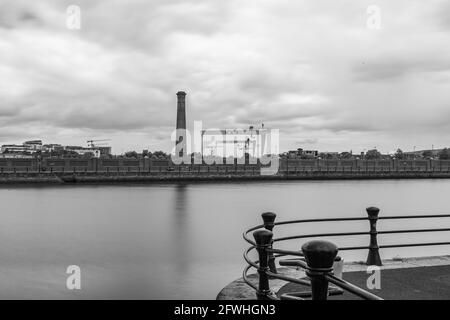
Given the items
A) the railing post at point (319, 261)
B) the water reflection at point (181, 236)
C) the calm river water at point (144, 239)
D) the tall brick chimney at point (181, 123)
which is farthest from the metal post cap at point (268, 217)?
the tall brick chimney at point (181, 123)

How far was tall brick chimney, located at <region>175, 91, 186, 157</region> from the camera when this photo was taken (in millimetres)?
100250

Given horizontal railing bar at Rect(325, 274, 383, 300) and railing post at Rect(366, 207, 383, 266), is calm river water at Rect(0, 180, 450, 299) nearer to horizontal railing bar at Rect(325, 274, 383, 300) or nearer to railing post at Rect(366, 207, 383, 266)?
railing post at Rect(366, 207, 383, 266)

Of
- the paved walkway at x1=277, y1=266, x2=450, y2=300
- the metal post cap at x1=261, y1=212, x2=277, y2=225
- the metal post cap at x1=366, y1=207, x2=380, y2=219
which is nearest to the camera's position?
the paved walkway at x1=277, y1=266, x2=450, y2=300

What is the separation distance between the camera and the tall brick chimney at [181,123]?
329 feet

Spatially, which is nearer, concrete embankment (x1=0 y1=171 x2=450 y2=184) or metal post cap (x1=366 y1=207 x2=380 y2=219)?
metal post cap (x1=366 y1=207 x2=380 y2=219)

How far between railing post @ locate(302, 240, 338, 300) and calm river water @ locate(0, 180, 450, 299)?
43.5 feet

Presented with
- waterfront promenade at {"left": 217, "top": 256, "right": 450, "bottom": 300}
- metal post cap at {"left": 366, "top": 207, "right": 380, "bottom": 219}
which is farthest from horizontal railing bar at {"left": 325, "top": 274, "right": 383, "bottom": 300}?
metal post cap at {"left": 366, "top": 207, "right": 380, "bottom": 219}

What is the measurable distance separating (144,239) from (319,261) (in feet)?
97.7

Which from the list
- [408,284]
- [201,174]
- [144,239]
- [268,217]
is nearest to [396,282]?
[408,284]

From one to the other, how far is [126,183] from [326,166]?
5895cm

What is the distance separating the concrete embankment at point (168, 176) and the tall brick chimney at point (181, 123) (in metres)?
5.84

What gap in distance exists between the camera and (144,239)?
32.4 metres

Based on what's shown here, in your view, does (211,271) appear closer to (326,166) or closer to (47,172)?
(47,172)

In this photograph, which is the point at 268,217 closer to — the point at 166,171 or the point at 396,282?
the point at 396,282
